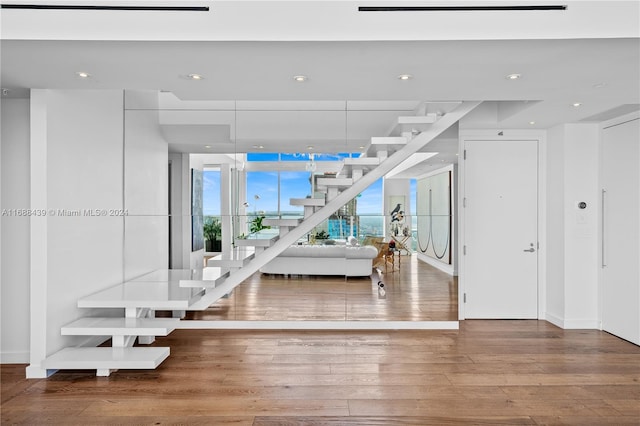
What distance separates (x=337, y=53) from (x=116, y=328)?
9.65ft

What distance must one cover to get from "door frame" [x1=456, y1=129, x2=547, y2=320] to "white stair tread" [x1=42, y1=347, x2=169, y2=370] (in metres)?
3.59

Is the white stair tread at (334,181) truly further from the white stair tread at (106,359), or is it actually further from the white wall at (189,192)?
the white stair tread at (106,359)

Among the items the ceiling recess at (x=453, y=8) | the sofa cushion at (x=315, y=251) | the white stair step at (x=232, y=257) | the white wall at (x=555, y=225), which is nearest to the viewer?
the ceiling recess at (x=453, y=8)

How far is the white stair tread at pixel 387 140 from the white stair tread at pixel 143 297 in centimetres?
241

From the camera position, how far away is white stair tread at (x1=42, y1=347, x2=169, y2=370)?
335 centimetres

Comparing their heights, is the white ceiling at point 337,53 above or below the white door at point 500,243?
above

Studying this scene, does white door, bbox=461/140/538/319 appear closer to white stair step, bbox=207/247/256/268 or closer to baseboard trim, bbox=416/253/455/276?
baseboard trim, bbox=416/253/455/276

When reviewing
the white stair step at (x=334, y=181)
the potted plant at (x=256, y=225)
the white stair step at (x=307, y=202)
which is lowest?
the potted plant at (x=256, y=225)

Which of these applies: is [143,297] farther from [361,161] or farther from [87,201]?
[361,161]

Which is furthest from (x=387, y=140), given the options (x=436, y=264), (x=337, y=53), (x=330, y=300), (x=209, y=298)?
(x=209, y=298)

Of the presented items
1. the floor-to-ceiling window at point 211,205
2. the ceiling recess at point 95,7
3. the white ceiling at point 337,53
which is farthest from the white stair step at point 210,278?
the ceiling recess at point 95,7

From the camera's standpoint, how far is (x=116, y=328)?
3.54 metres

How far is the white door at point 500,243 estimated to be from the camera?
517cm

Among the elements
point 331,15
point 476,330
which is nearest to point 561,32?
point 331,15
